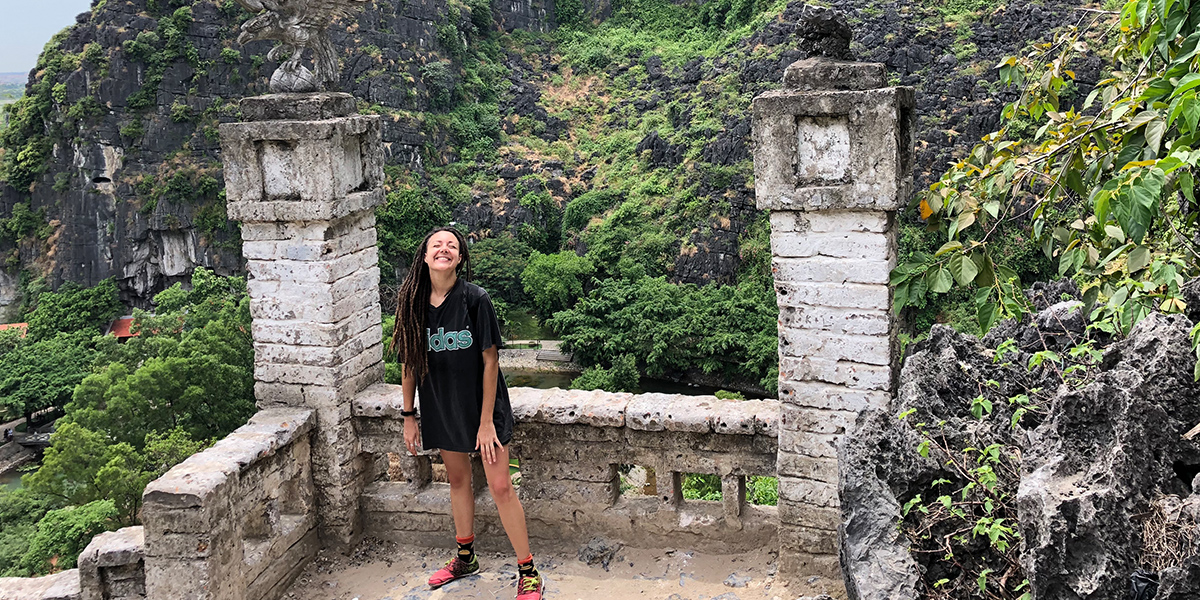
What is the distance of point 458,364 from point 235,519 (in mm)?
1126

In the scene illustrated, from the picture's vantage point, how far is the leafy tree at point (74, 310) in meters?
38.0

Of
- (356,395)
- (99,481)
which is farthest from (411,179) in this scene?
(356,395)

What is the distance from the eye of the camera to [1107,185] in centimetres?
263

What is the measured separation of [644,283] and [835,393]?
94.5 ft

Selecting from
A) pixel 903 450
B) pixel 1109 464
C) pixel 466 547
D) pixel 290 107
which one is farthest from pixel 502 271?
pixel 1109 464

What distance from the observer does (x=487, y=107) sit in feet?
152

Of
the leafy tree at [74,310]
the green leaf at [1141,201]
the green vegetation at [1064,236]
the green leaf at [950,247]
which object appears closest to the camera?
the green vegetation at [1064,236]

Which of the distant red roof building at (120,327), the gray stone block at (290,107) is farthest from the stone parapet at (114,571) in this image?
the distant red roof building at (120,327)

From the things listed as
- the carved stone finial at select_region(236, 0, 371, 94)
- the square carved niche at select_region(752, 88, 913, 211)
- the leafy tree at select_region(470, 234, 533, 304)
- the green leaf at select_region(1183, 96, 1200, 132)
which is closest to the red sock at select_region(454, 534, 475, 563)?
the square carved niche at select_region(752, 88, 913, 211)

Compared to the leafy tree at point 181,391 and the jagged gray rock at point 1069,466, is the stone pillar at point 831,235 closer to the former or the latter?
the jagged gray rock at point 1069,466

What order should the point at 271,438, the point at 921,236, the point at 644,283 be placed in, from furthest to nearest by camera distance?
the point at 644,283
the point at 921,236
the point at 271,438

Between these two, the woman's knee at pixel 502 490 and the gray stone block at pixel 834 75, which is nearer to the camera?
the gray stone block at pixel 834 75

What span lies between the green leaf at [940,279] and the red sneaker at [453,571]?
2.33 m

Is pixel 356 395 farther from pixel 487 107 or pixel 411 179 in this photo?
pixel 487 107
